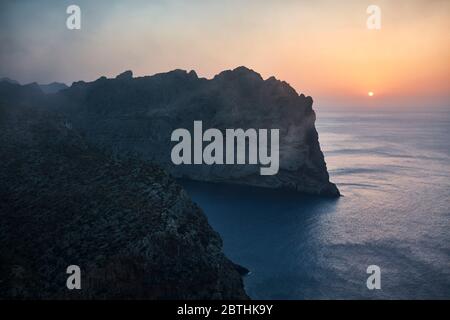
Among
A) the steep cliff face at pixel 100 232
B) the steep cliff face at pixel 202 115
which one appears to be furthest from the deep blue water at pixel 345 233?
the steep cliff face at pixel 100 232

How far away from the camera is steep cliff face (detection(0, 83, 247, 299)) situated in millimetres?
22266

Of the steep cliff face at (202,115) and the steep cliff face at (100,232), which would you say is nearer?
the steep cliff face at (100,232)

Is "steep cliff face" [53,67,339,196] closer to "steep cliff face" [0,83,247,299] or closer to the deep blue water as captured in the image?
the deep blue water

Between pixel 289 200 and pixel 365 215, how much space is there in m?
18.2

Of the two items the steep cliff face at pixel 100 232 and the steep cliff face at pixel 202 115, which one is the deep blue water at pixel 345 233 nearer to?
the steep cliff face at pixel 202 115

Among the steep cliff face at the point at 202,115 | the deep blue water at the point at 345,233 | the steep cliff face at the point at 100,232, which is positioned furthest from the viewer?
the steep cliff face at the point at 202,115

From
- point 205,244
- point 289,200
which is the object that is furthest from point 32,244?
point 289,200

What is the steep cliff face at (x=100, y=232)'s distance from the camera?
22.3 metres

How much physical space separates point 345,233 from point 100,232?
1880 inches

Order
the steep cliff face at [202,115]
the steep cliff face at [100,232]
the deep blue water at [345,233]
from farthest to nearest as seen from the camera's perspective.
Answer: the steep cliff face at [202,115] → the deep blue water at [345,233] → the steep cliff face at [100,232]

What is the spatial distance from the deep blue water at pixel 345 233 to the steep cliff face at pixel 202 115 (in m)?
5.89

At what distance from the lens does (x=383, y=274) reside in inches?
1924
